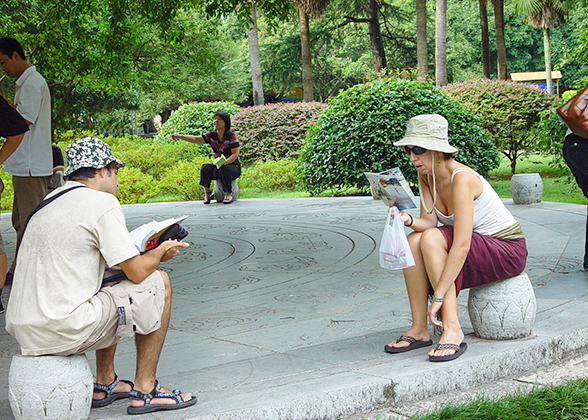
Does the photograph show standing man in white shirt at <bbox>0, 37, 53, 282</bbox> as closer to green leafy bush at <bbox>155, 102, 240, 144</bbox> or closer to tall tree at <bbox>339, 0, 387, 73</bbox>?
green leafy bush at <bbox>155, 102, 240, 144</bbox>

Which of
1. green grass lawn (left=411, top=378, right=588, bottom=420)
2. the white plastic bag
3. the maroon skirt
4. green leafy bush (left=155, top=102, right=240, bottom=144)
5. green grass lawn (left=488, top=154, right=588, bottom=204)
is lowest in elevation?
green grass lawn (left=488, top=154, right=588, bottom=204)

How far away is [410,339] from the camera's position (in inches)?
151

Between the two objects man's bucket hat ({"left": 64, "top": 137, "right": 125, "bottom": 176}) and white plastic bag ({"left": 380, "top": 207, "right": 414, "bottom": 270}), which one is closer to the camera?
man's bucket hat ({"left": 64, "top": 137, "right": 125, "bottom": 176})

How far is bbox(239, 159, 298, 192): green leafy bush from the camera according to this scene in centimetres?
1711

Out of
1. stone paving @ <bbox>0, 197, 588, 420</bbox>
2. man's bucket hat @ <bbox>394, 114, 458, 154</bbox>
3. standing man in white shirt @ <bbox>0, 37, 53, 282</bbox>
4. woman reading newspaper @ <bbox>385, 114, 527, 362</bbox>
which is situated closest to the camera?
stone paving @ <bbox>0, 197, 588, 420</bbox>

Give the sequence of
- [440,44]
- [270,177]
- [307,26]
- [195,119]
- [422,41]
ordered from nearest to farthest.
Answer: [270,177] → [440,44] → [422,41] → [195,119] → [307,26]

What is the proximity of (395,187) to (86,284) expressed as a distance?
1.87m

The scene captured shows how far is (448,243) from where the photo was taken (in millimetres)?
3785

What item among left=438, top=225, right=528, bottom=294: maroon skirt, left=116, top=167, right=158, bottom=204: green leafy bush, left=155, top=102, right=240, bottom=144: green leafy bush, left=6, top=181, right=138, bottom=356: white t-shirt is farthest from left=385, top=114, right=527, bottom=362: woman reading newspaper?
left=155, top=102, right=240, bottom=144: green leafy bush

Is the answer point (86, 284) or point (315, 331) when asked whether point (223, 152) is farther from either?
point (86, 284)

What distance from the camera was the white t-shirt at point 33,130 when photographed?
6.07 m

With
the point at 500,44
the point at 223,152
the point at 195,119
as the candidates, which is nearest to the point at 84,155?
the point at 223,152

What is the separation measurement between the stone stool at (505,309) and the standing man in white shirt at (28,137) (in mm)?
4366

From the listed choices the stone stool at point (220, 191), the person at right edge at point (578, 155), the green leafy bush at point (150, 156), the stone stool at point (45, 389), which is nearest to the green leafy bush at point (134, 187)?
the green leafy bush at point (150, 156)
